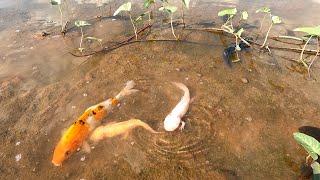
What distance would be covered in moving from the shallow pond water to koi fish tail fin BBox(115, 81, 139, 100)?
0.08 meters

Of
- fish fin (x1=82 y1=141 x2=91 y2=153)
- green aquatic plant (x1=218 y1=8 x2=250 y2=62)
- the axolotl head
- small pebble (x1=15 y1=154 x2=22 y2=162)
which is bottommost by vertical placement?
small pebble (x1=15 y1=154 x2=22 y2=162)

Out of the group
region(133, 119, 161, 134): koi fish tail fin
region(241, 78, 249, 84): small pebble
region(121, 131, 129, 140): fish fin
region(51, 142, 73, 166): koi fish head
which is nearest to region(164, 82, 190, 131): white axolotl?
region(133, 119, 161, 134): koi fish tail fin

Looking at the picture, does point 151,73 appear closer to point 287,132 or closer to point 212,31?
point 212,31

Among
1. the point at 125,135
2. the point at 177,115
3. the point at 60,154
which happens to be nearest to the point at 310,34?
the point at 177,115

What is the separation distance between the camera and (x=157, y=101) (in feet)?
15.0

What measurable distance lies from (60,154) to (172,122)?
1320 millimetres

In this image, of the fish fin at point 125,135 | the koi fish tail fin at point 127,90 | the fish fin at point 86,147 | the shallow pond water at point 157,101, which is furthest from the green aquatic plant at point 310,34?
the fish fin at point 86,147

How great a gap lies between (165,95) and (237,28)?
2.21 metres

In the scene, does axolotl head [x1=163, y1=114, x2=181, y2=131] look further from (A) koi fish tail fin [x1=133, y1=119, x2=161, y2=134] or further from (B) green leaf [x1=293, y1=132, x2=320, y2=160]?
(B) green leaf [x1=293, y1=132, x2=320, y2=160]

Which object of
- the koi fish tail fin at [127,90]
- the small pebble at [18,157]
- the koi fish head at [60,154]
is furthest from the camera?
the koi fish tail fin at [127,90]

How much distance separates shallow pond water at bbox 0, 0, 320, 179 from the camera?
3760 mm

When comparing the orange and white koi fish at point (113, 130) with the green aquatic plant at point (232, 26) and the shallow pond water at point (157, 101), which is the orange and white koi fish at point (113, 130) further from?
the green aquatic plant at point (232, 26)

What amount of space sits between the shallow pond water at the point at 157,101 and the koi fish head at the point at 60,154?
0.07m

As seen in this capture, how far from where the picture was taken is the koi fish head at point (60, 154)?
12.3ft
